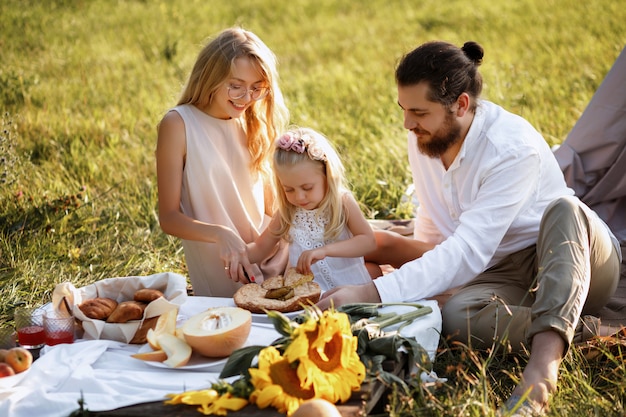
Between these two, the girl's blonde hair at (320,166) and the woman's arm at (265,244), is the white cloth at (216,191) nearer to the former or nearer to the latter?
the woman's arm at (265,244)

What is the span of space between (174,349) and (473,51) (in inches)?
76.0

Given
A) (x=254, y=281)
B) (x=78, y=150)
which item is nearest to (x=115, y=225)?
(x=78, y=150)

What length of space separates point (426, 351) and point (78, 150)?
3.99 m

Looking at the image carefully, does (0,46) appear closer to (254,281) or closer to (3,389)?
(254,281)

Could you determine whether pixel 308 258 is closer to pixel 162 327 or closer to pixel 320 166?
pixel 320 166

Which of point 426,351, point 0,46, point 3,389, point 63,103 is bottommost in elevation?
point 426,351

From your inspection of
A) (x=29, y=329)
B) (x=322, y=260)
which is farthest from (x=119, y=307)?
(x=322, y=260)

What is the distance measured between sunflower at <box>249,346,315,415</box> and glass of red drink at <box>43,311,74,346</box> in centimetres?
88

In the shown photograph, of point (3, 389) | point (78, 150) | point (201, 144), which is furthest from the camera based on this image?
point (78, 150)

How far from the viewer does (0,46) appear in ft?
27.5

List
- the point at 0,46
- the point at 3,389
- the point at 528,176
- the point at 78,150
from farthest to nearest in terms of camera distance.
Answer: the point at 0,46 < the point at 78,150 < the point at 528,176 < the point at 3,389

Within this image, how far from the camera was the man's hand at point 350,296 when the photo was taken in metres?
3.36

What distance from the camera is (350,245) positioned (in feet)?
12.6

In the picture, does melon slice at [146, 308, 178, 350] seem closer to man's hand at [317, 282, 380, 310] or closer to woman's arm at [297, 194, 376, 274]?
man's hand at [317, 282, 380, 310]
